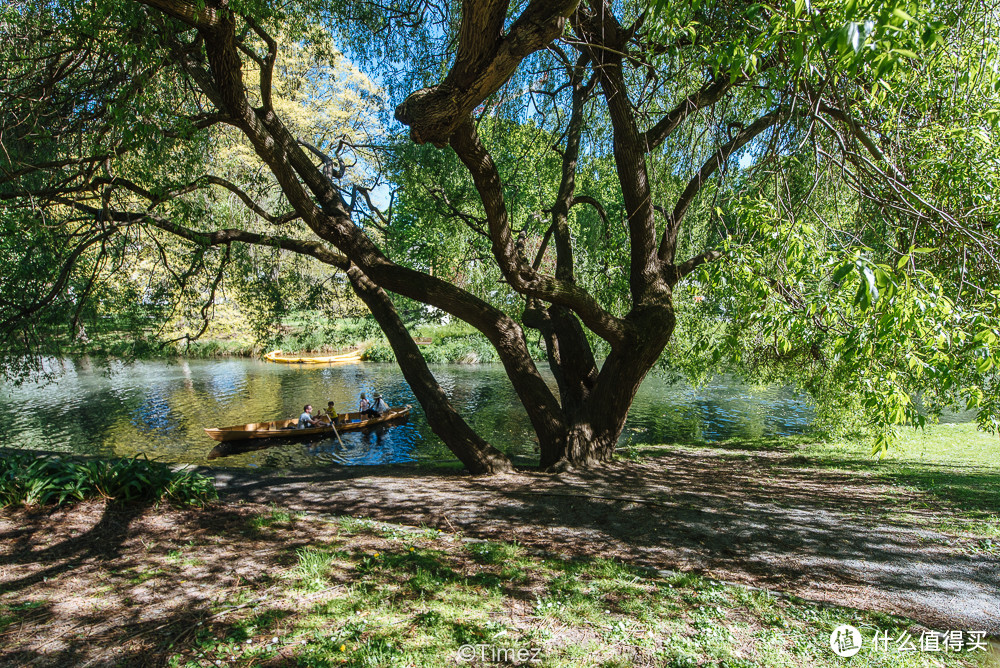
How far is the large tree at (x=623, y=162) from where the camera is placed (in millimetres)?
3182

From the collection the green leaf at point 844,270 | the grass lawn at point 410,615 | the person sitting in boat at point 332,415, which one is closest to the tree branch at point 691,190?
the green leaf at point 844,270

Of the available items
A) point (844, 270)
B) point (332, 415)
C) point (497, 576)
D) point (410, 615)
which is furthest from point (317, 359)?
point (844, 270)

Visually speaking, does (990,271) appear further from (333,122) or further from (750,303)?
(333,122)

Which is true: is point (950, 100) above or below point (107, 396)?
above

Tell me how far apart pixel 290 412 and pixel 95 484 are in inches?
529

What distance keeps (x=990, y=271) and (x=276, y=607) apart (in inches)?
234

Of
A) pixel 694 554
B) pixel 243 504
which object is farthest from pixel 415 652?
pixel 243 504

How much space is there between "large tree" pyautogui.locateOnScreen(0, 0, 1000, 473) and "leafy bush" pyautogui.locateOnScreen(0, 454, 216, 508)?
2.71 m

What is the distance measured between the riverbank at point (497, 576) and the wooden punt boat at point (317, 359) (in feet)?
78.3

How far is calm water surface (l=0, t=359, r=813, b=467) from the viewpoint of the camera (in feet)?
43.4

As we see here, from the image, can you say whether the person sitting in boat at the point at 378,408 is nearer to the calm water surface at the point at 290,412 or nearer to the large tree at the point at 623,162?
the calm water surface at the point at 290,412

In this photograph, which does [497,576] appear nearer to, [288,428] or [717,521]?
[717,521]

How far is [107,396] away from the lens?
1927 cm

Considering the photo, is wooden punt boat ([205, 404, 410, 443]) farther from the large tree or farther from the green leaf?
the green leaf
